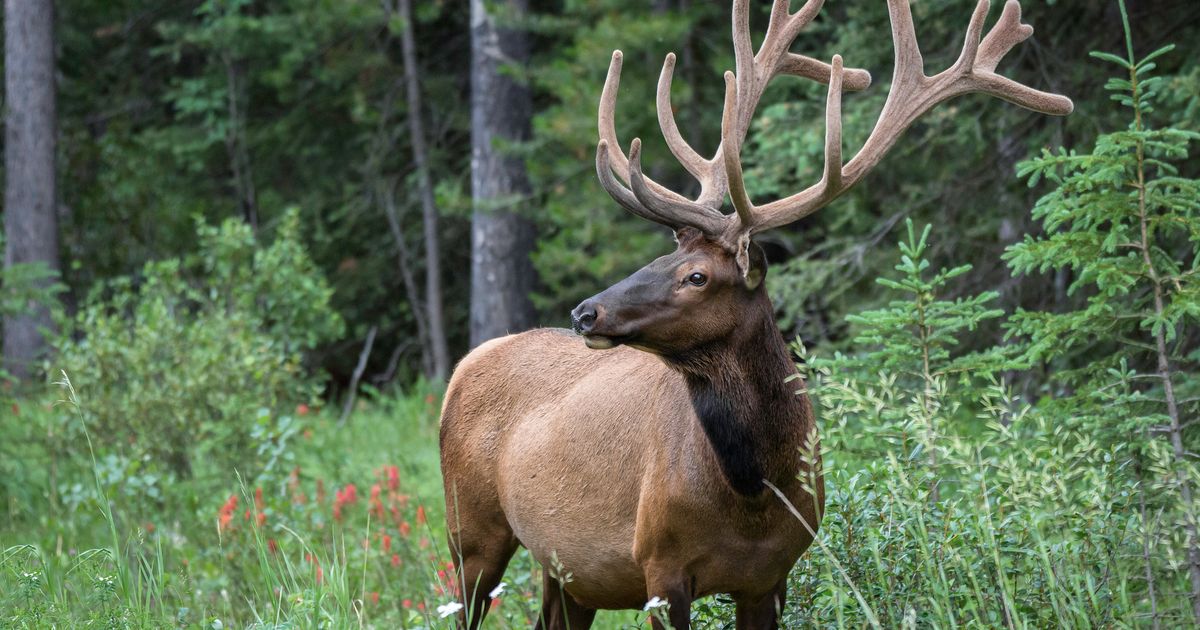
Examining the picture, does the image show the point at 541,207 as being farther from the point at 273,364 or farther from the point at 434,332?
the point at 273,364

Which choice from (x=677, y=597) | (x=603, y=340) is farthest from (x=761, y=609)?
(x=603, y=340)

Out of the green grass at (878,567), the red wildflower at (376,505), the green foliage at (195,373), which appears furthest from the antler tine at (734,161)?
the green foliage at (195,373)

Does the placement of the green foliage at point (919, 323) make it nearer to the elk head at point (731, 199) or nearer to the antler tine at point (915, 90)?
the antler tine at point (915, 90)

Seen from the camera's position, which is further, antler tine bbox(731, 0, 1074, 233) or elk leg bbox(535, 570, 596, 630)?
elk leg bbox(535, 570, 596, 630)

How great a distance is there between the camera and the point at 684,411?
4547 millimetres

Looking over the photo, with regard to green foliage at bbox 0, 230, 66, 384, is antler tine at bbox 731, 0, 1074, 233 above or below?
above

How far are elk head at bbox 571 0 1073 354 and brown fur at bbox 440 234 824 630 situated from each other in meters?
0.01

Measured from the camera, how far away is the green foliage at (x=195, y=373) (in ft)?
28.5

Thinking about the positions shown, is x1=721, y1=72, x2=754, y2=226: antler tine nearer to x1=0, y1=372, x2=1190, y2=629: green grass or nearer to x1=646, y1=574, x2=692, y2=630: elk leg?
x1=0, y1=372, x2=1190, y2=629: green grass

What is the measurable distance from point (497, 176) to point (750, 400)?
9.94 m

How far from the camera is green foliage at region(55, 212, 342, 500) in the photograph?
8.69 meters

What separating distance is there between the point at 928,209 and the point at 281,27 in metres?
9.48

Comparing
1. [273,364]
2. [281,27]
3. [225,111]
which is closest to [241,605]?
[273,364]

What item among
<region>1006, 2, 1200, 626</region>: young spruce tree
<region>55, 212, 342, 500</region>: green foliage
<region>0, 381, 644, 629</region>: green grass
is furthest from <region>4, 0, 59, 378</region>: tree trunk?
<region>1006, 2, 1200, 626</region>: young spruce tree
